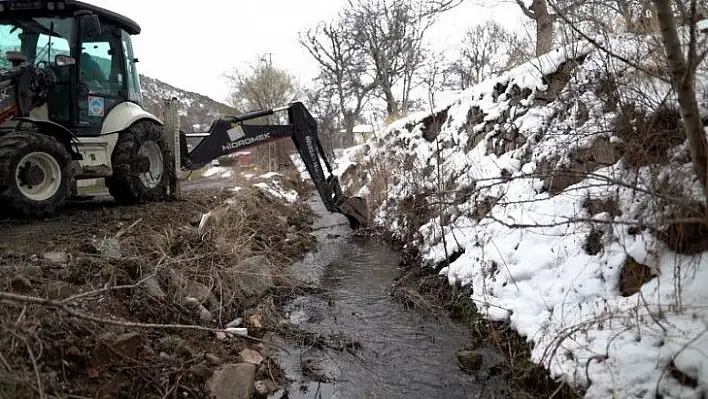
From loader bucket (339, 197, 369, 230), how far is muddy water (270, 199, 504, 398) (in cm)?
222

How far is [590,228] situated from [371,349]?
218 centimetres

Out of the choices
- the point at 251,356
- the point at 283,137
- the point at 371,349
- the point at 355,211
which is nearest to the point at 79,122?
the point at 283,137

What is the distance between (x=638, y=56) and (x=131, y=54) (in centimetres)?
641

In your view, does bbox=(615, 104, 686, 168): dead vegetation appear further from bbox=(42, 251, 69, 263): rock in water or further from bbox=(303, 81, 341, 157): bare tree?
bbox=(303, 81, 341, 157): bare tree

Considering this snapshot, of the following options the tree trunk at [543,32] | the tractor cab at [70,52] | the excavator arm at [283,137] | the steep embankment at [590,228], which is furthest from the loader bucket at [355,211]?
the tractor cab at [70,52]

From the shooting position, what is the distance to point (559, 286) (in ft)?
12.7

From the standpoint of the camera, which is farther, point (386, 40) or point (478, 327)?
point (386, 40)

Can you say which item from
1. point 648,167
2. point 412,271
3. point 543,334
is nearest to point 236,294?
point 412,271

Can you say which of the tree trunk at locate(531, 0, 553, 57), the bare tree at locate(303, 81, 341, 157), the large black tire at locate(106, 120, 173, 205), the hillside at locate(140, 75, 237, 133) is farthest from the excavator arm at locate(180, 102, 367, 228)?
the hillside at locate(140, 75, 237, 133)

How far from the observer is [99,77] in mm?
6199

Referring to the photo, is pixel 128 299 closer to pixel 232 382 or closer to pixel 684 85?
pixel 232 382

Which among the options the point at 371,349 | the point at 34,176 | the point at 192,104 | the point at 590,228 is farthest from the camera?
the point at 192,104

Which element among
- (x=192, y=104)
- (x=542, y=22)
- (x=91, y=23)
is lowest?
(x=91, y=23)

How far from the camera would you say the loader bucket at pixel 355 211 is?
341 inches
